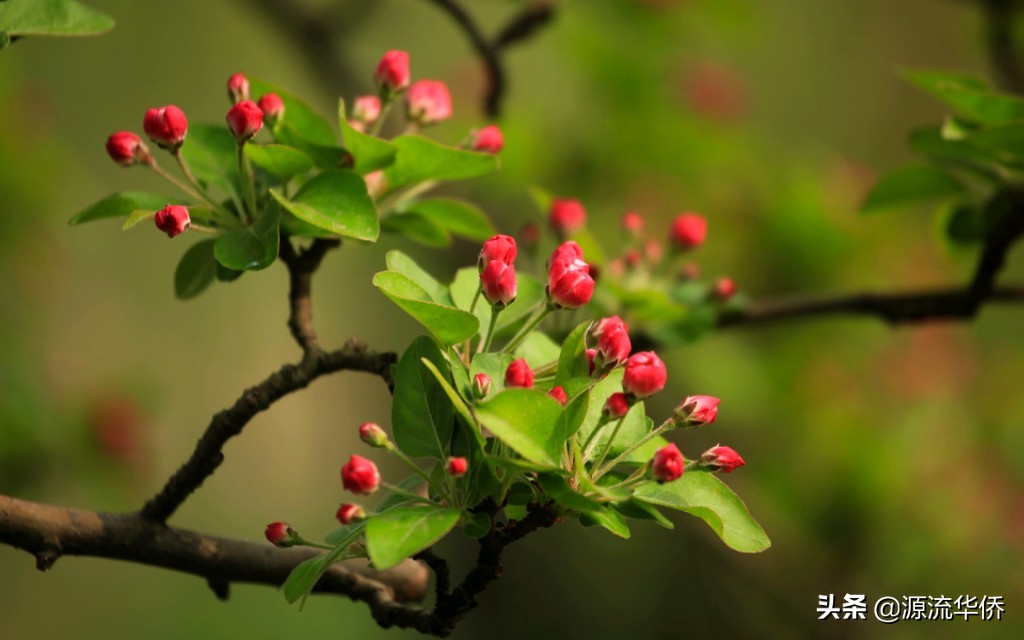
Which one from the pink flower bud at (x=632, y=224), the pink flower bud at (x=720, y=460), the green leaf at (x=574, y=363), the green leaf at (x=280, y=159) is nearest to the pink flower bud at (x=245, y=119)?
the green leaf at (x=280, y=159)

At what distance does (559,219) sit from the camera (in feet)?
3.39

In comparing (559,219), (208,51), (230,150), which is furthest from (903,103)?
(230,150)

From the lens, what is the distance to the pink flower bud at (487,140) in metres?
0.81

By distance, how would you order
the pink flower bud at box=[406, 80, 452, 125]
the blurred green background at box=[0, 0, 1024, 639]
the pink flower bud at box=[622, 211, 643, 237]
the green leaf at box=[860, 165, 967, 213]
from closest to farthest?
the pink flower bud at box=[406, 80, 452, 125] < the green leaf at box=[860, 165, 967, 213] < the pink flower bud at box=[622, 211, 643, 237] < the blurred green background at box=[0, 0, 1024, 639]

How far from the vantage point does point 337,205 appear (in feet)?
2.20

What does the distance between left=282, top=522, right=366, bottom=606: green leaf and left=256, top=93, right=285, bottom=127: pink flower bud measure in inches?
12.4

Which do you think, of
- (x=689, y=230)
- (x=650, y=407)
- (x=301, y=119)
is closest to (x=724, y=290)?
(x=689, y=230)

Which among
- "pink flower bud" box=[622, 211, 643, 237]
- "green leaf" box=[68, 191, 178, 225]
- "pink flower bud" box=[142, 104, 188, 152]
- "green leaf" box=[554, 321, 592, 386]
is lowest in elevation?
"pink flower bud" box=[622, 211, 643, 237]

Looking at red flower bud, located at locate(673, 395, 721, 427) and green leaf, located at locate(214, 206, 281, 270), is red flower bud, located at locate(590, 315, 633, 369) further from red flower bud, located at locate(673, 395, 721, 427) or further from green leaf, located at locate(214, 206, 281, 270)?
green leaf, located at locate(214, 206, 281, 270)

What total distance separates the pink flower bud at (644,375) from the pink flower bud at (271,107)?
337mm

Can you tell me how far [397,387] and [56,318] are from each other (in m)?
1.98

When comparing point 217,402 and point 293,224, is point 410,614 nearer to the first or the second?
point 293,224

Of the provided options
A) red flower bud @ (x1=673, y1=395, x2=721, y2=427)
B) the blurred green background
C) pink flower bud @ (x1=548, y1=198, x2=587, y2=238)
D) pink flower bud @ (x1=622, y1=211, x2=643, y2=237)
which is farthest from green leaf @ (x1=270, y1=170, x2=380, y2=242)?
the blurred green background

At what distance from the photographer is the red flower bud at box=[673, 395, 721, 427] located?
60 centimetres
